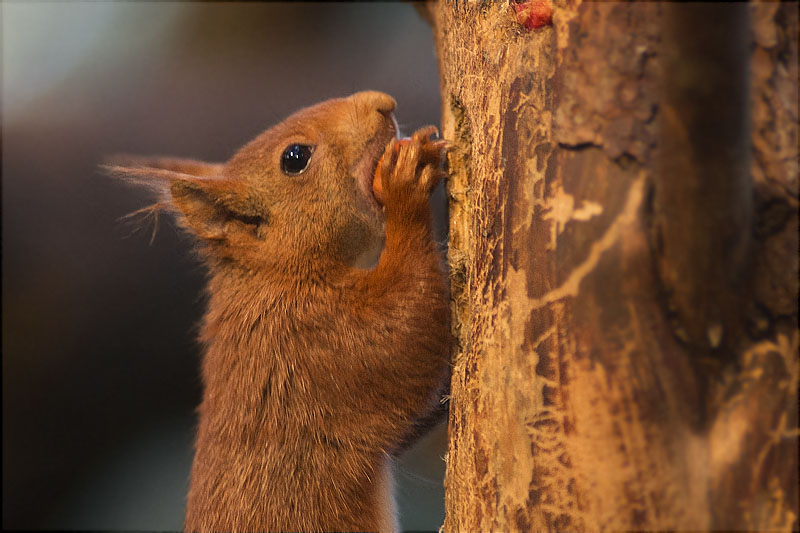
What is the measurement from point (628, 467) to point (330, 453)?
81 cm

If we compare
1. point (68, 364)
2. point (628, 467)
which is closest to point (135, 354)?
point (68, 364)

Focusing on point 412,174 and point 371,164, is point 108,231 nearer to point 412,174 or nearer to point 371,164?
point 371,164

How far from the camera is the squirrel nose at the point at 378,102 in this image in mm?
1804

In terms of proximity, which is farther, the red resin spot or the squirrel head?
the squirrel head

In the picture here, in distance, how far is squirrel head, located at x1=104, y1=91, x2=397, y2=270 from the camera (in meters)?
1.77

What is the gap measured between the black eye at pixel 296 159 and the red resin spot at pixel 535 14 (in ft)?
2.59

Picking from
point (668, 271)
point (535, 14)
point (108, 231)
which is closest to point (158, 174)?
point (535, 14)

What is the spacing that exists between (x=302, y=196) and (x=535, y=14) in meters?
0.85

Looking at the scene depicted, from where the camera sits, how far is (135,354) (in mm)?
2830

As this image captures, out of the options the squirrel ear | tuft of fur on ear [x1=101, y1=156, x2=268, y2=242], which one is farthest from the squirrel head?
the squirrel ear

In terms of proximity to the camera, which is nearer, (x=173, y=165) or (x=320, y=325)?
(x=320, y=325)

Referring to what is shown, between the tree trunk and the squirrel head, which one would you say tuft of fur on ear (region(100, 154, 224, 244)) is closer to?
the squirrel head

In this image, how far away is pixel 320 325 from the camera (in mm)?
1626

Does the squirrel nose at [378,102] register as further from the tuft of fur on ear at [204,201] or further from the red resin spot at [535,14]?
the red resin spot at [535,14]
